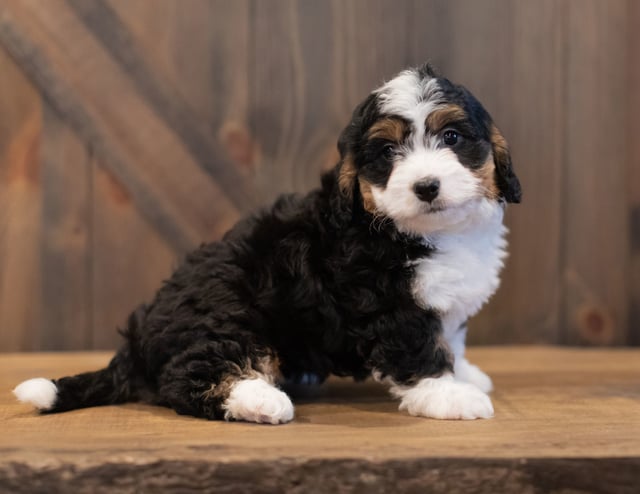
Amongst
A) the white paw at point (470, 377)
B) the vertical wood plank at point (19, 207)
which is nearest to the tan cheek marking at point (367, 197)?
the white paw at point (470, 377)

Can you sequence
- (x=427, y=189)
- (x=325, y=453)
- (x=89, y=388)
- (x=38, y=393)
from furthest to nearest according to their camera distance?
(x=89, y=388)
(x=38, y=393)
(x=427, y=189)
(x=325, y=453)

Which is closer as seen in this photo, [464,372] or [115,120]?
[464,372]

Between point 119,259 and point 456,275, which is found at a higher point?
point 119,259

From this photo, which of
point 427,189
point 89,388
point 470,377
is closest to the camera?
point 427,189

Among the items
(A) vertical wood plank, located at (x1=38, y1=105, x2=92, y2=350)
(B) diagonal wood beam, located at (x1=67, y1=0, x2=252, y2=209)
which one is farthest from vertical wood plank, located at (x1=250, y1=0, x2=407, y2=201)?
(A) vertical wood plank, located at (x1=38, y1=105, x2=92, y2=350)

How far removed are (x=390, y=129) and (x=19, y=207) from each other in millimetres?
1887

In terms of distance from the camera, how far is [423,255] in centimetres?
214

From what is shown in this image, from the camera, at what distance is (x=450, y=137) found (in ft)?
6.81

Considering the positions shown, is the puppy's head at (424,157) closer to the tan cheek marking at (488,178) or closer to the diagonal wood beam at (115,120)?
the tan cheek marking at (488,178)

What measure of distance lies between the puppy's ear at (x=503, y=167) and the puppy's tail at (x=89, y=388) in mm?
1162

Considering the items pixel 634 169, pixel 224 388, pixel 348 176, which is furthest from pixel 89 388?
pixel 634 169

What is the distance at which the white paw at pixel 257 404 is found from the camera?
1.99m

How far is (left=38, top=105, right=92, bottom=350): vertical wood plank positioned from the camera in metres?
3.23

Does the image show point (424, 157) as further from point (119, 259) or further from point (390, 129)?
point (119, 259)
